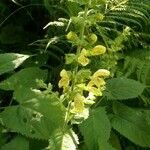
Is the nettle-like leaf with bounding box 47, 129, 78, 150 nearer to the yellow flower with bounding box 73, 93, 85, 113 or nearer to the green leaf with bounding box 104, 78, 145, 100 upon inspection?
the yellow flower with bounding box 73, 93, 85, 113

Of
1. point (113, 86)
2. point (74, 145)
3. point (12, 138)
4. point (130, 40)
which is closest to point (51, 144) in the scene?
point (74, 145)

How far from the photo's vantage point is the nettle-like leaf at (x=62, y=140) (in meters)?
1.29

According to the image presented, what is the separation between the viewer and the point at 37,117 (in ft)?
4.74

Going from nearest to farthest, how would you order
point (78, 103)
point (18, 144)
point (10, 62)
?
point (78, 103) < point (18, 144) < point (10, 62)

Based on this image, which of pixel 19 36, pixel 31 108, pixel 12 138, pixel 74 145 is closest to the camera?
pixel 74 145

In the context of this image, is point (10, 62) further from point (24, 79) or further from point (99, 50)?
point (99, 50)

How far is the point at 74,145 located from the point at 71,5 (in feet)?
2.47

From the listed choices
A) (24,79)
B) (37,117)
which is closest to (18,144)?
(37,117)

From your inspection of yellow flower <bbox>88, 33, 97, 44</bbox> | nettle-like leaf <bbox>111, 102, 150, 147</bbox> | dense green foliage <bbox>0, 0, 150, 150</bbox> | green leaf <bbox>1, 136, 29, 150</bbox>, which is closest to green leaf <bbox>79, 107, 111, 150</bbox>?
dense green foliage <bbox>0, 0, 150, 150</bbox>

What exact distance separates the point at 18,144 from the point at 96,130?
0.28 meters

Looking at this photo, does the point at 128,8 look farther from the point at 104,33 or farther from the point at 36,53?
the point at 36,53

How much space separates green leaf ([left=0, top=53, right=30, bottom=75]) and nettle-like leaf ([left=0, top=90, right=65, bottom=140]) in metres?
0.16

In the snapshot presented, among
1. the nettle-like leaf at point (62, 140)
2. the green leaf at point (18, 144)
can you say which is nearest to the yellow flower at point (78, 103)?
the nettle-like leaf at point (62, 140)

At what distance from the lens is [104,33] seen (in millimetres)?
1834
